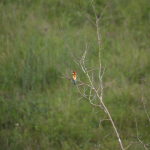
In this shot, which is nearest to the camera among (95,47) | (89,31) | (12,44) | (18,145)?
(18,145)

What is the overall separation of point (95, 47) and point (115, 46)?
0.55 meters

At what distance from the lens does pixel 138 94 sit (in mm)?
3248

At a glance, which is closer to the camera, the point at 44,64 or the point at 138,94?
the point at 138,94

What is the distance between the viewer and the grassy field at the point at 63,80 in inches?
103

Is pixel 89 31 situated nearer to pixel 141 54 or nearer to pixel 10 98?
pixel 141 54

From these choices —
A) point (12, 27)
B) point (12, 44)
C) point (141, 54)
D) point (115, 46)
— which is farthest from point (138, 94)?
point (12, 27)

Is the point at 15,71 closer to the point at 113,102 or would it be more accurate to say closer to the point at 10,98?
the point at 10,98

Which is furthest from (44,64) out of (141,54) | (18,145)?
(141,54)

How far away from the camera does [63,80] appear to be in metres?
3.72

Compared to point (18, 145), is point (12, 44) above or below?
above

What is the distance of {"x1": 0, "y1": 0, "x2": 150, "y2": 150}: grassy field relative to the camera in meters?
2.63

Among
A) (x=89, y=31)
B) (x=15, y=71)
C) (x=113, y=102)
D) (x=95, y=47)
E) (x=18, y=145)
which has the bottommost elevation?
(x=18, y=145)

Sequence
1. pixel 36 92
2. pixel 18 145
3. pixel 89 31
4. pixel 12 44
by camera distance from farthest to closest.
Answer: pixel 89 31
pixel 12 44
pixel 36 92
pixel 18 145

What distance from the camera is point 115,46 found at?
471cm
